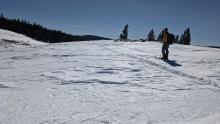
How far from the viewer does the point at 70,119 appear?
6.69m

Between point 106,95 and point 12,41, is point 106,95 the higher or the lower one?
the lower one

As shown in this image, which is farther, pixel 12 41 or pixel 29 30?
pixel 29 30

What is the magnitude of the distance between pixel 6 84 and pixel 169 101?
5.95 meters

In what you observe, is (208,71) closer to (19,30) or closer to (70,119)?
(70,119)

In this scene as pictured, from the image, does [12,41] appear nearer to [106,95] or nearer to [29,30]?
[106,95]

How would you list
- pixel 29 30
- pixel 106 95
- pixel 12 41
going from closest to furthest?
pixel 106 95 < pixel 12 41 < pixel 29 30

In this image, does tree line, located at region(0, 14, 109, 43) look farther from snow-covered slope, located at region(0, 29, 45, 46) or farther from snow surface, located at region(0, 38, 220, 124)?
snow surface, located at region(0, 38, 220, 124)

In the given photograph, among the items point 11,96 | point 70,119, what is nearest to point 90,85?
point 11,96

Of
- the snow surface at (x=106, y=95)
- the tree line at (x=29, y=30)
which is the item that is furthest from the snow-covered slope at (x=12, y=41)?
the tree line at (x=29, y=30)

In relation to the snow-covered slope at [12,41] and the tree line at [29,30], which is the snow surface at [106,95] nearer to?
the snow-covered slope at [12,41]

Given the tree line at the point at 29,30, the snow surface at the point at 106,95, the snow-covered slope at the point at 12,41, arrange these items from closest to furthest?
Result: the snow surface at the point at 106,95 < the snow-covered slope at the point at 12,41 < the tree line at the point at 29,30

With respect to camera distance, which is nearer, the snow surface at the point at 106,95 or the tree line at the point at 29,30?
the snow surface at the point at 106,95

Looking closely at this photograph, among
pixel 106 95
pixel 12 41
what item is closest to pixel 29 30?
pixel 12 41

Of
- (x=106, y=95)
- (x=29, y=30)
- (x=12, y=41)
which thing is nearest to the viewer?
(x=106, y=95)
